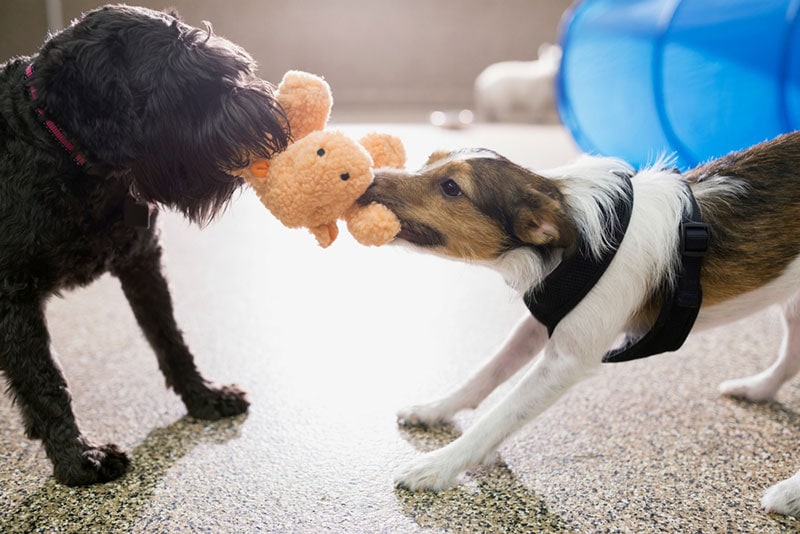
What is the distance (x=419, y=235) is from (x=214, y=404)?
2.59ft

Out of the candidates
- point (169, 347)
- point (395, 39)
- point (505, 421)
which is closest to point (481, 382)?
point (505, 421)

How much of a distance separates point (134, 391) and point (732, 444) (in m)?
1.65

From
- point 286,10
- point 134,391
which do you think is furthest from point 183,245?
point 286,10

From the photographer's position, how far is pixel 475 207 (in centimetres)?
148

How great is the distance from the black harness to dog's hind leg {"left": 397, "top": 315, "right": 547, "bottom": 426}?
0.28m

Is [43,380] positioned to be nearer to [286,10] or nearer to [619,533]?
[619,533]

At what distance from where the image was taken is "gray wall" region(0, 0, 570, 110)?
9.64 m

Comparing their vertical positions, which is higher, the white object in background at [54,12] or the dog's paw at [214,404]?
the white object in background at [54,12]

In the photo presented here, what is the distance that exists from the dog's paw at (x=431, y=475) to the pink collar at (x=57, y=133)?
0.98 m

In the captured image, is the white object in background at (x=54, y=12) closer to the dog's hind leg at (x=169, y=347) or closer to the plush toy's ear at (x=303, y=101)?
the dog's hind leg at (x=169, y=347)

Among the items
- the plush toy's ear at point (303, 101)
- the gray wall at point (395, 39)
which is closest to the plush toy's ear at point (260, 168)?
the plush toy's ear at point (303, 101)

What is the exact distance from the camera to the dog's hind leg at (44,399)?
1453 millimetres

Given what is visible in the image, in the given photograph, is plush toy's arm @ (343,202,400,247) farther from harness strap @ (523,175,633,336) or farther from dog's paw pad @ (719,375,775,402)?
dog's paw pad @ (719,375,775,402)

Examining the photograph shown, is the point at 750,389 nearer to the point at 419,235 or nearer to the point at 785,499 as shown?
the point at 785,499
